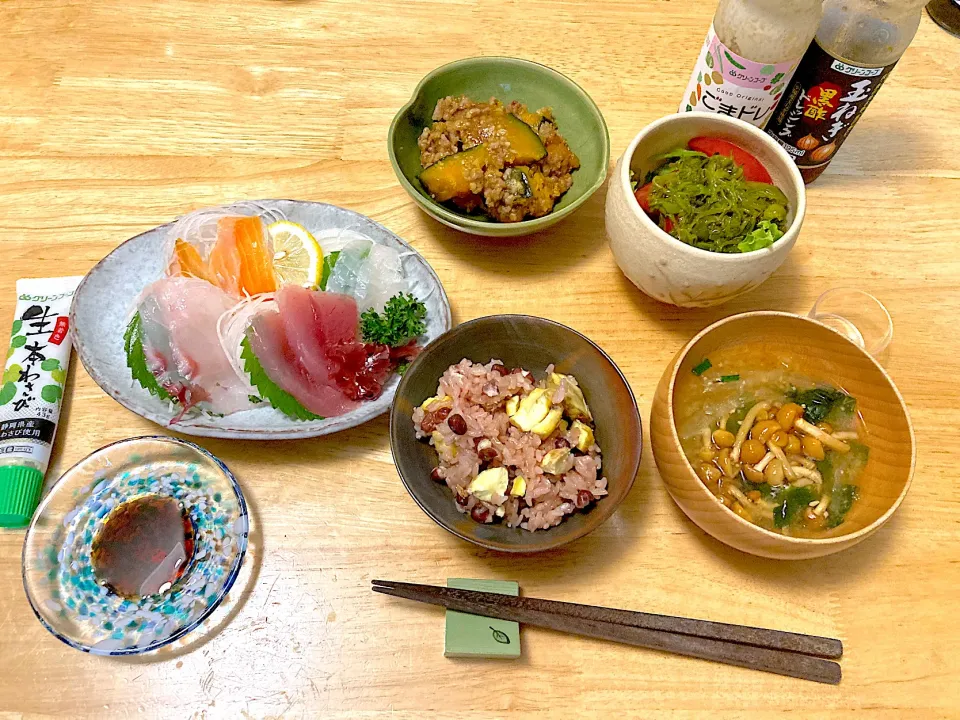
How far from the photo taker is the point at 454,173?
5.40 ft

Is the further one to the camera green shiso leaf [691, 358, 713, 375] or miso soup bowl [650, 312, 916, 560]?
green shiso leaf [691, 358, 713, 375]

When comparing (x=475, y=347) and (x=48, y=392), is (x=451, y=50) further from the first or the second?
(x=48, y=392)

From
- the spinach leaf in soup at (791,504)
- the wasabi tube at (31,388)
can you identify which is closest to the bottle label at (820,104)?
the spinach leaf in soup at (791,504)

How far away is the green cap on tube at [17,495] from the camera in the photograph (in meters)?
1.37

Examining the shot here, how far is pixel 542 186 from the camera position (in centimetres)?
167

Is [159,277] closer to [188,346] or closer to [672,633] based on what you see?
[188,346]

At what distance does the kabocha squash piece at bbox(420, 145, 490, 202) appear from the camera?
1.64 metres

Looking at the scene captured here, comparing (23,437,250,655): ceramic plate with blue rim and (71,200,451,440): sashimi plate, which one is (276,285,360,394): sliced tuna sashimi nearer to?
(71,200,451,440): sashimi plate

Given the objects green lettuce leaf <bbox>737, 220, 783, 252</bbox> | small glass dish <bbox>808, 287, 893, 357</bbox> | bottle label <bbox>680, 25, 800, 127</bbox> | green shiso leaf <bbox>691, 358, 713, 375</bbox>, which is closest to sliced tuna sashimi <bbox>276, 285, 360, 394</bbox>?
green shiso leaf <bbox>691, 358, 713, 375</bbox>

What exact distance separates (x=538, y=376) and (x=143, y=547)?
0.94 meters

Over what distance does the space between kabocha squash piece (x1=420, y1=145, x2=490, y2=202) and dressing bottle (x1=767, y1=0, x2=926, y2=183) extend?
2.59 feet

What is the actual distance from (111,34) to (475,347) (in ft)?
5.75

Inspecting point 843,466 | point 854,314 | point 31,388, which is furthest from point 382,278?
point 854,314

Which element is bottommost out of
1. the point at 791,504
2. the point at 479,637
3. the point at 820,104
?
the point at 479,637
